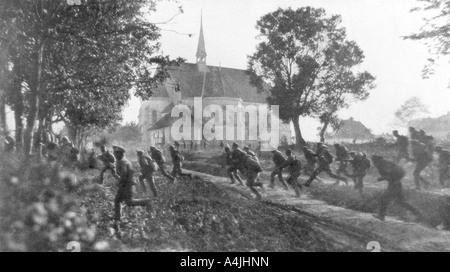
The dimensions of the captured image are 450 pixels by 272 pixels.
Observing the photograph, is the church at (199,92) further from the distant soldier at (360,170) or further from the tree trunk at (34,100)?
the tree trunk at (34,100)

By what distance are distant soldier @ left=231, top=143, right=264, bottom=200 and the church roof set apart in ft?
91.0

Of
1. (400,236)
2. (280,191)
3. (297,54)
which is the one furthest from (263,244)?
(297,54)

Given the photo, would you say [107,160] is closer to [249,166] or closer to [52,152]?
[52,152]

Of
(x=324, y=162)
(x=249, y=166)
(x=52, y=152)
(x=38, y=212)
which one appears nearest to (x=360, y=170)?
(x=324, y=162)

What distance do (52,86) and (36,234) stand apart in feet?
21.0

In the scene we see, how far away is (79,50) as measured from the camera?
40.7ft

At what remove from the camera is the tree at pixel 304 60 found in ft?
74.3

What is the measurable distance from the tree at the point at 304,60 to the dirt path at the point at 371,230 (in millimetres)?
12591

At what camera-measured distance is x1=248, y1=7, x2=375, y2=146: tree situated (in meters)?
22.6

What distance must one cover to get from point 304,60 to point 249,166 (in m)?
13.4

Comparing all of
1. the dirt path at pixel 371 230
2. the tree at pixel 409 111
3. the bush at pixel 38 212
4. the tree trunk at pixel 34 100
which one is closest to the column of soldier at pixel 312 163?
the dirt path at pixel 371 230

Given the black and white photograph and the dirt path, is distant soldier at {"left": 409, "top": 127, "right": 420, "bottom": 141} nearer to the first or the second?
the black and white photograph

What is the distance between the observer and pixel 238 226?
26.2ft

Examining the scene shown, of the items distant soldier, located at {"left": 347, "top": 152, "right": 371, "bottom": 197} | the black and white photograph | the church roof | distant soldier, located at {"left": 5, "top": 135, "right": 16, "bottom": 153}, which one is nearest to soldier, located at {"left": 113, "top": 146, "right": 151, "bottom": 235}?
the black and white photograph
